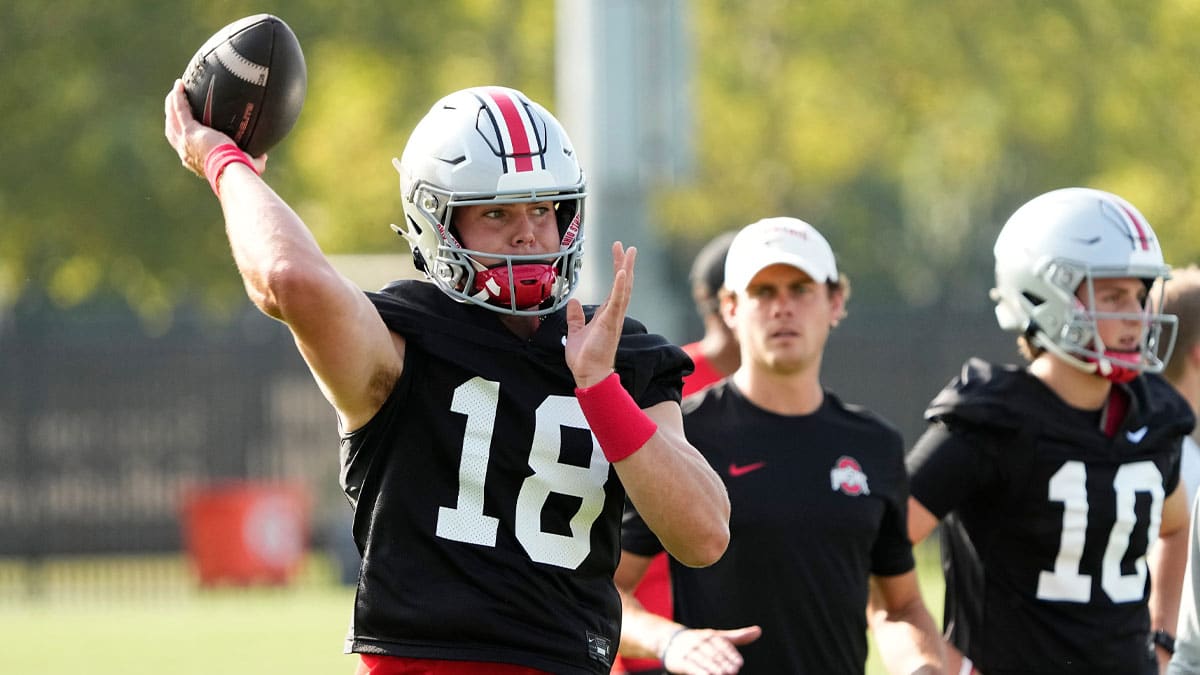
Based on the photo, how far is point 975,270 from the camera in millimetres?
31609

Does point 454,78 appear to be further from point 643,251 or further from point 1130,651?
point 1130,651

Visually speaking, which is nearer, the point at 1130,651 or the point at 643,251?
the point at 1130,651

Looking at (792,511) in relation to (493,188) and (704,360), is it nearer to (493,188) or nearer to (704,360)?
(493,188)

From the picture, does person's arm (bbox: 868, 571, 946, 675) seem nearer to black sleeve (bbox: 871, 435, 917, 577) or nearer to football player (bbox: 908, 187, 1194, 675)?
black sleeve (bbox: 871, 435, 917, 577)

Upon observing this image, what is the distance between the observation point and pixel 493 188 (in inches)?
162

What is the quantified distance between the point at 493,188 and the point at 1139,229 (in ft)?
8.72

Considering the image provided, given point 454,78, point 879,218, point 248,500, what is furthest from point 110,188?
point 879,218

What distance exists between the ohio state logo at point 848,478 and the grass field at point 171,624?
17.6 feet

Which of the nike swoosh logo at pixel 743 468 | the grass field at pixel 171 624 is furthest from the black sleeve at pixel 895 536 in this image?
the grass field at pixel 171 624

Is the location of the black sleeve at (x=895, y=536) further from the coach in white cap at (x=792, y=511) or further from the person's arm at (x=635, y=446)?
the person's arm at (x=635, y=446)

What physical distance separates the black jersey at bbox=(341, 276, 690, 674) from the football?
496 mm

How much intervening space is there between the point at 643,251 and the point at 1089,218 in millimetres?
10205

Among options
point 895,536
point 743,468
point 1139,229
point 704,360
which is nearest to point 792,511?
point 743,468

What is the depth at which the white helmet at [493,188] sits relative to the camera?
4074 millimetres
